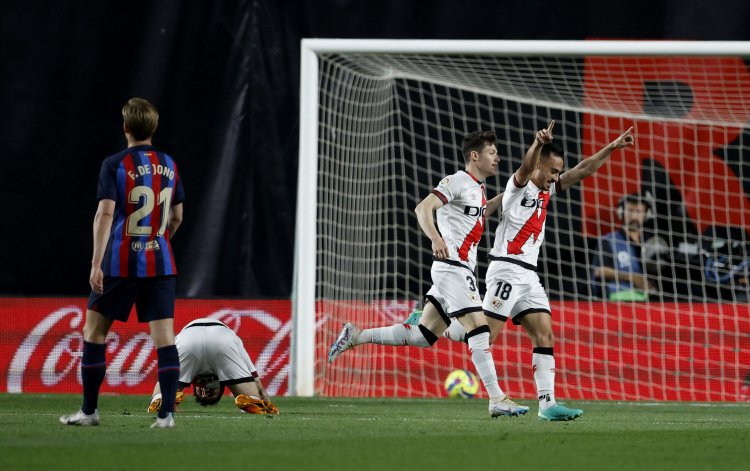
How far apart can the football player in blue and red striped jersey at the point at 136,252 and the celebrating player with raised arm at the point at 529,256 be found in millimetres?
2309

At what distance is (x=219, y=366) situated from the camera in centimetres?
755

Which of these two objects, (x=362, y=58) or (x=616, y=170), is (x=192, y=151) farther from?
(x=616, y=170)

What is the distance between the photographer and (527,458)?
16.2 ft

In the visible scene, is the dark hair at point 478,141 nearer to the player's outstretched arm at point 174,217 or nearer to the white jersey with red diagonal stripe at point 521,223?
the white jersey with red diagonal stripe at point 521,223

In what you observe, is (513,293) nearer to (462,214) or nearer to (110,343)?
(462,214)

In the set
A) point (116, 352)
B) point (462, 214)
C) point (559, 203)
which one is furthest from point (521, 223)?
point (559, 203)

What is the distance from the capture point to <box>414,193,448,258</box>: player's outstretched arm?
7.18 metres

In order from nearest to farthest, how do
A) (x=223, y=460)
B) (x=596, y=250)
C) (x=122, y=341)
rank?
(x=223, y=460), (x=122, y=341), (x=596, y=250)

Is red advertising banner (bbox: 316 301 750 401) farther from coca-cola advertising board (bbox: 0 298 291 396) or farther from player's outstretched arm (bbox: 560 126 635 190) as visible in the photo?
player's outstretched arm (bbox: 560 126 635 190)

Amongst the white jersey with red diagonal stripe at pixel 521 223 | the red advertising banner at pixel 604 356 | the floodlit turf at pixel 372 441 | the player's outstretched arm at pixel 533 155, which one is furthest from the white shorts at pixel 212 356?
the red advertising banner at pixel 604 356

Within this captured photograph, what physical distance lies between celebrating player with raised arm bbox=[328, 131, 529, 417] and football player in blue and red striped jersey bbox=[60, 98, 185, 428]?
1.78 meters

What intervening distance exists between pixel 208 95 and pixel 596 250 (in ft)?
13.6

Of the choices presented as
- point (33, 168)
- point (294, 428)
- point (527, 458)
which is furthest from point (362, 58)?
point (527, 458)

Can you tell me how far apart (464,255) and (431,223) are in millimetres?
442
